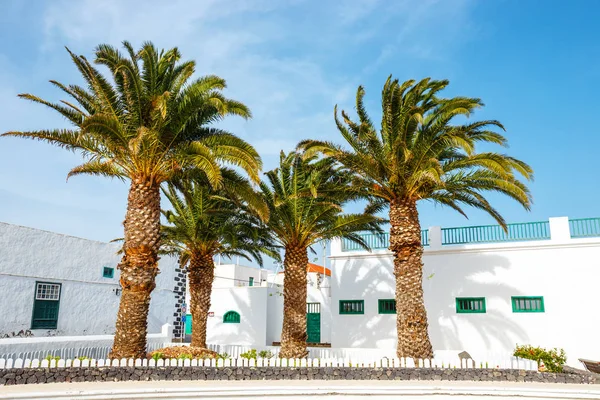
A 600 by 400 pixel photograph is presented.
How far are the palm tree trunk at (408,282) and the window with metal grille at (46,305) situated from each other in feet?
49.3

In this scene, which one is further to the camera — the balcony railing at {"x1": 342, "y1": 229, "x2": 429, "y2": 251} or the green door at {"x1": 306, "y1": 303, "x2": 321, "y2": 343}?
the green door at {"x1": 306, "y1": 303, "x2": 321, "y2": 343}

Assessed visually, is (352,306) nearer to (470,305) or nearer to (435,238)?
(435,238)

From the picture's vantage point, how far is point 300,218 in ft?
55.9

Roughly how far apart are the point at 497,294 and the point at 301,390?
11266 millimetres

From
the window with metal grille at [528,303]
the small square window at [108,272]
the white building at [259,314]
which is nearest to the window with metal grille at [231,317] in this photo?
the white building at [259,314]

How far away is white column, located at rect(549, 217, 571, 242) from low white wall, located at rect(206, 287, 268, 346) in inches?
563

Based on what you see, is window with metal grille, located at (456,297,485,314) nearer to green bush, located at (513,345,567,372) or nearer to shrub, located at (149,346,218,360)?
green bush, located at (513,345,567,372)

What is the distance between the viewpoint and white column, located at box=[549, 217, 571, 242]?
18.9 metres

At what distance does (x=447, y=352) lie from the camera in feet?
58.3

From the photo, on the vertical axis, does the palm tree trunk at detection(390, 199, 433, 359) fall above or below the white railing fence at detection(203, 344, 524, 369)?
above

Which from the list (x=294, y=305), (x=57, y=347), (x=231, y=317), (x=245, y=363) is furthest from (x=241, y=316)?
(x=245, y=363)

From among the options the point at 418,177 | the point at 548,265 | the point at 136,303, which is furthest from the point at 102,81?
the point at 548,265

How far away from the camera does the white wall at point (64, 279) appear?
1962cm

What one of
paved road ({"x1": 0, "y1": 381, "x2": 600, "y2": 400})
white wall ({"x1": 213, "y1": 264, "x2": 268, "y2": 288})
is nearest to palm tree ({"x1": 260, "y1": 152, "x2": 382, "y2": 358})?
paved road ({"x1": 0, "y1": 381, "x2": 600, "y2": 400})
